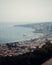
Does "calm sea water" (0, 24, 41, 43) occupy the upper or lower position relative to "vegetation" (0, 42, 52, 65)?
upper

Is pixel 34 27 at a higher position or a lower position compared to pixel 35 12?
lower

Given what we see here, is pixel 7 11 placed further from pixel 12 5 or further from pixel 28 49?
pixel 28 49

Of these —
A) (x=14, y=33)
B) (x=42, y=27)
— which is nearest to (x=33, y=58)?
(x=14, y=33)

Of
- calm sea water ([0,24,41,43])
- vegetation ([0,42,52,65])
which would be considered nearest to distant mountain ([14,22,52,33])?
calm sea water ([0,24,41,43])

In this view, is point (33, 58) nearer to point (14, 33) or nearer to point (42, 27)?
point (14, 33)

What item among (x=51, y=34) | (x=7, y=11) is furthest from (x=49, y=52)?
(x=7, y=11)

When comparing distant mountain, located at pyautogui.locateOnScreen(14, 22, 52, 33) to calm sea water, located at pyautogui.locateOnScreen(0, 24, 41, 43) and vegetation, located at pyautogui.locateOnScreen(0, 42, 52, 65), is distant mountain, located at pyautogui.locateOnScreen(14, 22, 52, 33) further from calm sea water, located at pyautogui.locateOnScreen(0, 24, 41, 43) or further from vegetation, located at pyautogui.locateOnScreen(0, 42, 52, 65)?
vegetation, located at pyautogui.locateOnScreen(0, 42, 52, 65)

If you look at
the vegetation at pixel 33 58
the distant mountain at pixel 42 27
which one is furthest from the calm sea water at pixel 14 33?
the vegetation at pixel 33 58
